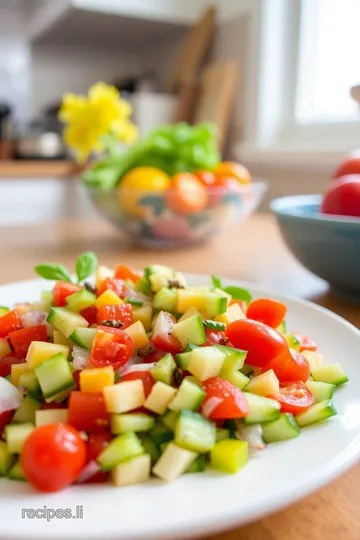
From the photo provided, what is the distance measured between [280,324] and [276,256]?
0.64m

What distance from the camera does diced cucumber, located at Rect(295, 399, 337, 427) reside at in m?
0.48

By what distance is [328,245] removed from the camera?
2.81 feet

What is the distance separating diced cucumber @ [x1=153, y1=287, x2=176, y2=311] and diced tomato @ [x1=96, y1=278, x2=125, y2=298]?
6 cm

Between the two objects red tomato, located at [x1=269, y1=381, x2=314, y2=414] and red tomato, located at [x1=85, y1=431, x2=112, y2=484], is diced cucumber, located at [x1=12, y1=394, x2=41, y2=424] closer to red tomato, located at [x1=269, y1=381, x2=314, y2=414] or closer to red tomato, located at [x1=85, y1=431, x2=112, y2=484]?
red tomato, located at [x1=85, y1=431, x2=112, y2=484]

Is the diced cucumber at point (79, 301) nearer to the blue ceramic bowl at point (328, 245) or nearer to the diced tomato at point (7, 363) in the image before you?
the diced tomato at point (7, 363)

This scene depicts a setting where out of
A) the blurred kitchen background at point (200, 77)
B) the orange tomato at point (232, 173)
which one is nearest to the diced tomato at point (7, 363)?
the orange tomato at point (232, 173)

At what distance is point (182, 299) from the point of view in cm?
61

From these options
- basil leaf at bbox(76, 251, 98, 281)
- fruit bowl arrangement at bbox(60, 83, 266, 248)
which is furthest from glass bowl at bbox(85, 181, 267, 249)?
Result: basil leaf at bbox(76, 251, 98, 281)

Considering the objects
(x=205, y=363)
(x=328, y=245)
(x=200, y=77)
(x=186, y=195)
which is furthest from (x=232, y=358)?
(x=200, y=77)

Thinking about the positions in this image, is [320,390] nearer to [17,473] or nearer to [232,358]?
[232,358]

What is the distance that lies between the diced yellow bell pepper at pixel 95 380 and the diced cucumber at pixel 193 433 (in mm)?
72

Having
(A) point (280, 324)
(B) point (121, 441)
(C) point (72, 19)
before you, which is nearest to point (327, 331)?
(A) point (280, 324)

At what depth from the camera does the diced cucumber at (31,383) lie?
49 cm

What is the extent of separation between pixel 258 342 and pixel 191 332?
0.07m
